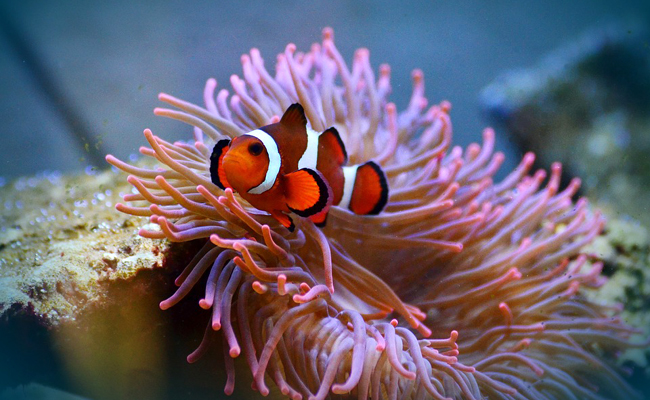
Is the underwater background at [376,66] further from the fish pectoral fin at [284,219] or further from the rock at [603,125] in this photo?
the fish pectoral fin at [284,219]

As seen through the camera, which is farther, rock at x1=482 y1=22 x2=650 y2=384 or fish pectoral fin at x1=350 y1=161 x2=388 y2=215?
rock at x1=482 y1=22 x2=650 y2=384

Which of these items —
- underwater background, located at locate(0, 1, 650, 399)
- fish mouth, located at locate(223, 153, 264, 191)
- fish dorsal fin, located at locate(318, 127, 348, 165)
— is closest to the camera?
fish mouth, located at locate(223, 153, 264, 191)

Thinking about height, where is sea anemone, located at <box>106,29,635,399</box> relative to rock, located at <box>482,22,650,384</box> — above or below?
below

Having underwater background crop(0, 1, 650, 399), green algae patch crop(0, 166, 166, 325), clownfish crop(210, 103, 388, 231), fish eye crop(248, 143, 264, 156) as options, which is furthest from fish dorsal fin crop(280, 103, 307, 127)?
underwater background crop(0, 1, 650, 399)

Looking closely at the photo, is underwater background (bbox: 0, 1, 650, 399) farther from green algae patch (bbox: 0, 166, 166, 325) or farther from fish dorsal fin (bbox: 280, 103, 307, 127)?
fish dorsal fin (bbox: 280, 103, 307, 127)

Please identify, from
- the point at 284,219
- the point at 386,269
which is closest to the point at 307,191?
the point at 284,219

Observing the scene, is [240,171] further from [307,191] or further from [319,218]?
[319,218]
